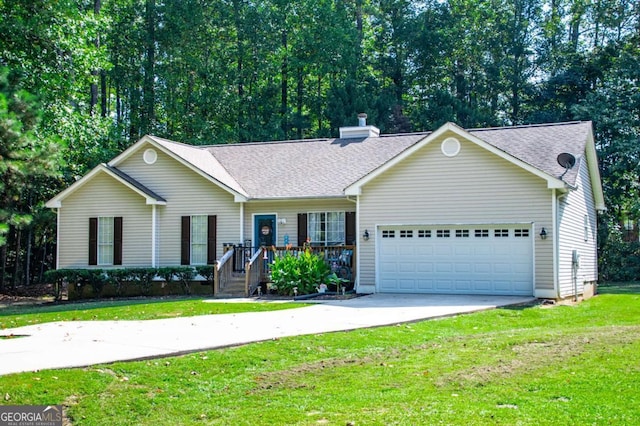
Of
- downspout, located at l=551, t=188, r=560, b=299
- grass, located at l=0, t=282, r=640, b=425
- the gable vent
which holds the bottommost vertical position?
grass, located at l=0, t=282, r=640, b=425

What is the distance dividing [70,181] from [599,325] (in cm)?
2370

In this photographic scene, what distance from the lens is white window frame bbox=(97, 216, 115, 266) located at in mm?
24422

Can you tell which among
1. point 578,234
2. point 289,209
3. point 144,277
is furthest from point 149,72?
point 578,234

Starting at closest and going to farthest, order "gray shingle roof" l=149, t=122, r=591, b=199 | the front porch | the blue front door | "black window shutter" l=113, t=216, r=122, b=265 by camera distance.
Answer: "gray shingle roof" l=149, t=122, r=591, b=199, the front porch, the blue front door, "black window shutter" l=113, t=216, r=122, b=265

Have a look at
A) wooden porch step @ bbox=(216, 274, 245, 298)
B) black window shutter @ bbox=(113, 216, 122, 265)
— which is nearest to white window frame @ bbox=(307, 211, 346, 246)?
wooden porch step @ bbox=(216, 274, 245, 298)

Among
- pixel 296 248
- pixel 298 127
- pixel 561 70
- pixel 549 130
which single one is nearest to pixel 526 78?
pixel 561 70

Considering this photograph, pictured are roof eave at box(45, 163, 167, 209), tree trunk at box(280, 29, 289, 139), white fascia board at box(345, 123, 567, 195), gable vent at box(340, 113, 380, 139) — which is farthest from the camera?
tree trunk at box(280, 29, 289, 139)

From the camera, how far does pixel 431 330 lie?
41.0 ft

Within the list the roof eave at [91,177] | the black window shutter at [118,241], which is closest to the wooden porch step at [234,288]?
the roof eave at [91,177]

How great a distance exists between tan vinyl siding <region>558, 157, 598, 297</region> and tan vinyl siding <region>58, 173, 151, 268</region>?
12.8m

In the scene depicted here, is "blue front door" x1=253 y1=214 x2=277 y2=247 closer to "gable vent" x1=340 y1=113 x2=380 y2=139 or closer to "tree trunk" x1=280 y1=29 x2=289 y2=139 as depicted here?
"gable vent" x1=340 y1=113 x2=380 y2=139

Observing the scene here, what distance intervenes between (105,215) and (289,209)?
20.6 ft

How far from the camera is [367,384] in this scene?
8.41 meters

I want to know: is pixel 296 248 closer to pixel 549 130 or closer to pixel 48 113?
pixel 549 130
